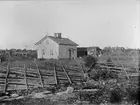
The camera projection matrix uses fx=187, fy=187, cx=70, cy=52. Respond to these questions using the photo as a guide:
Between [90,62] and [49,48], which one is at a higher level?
[49,48]

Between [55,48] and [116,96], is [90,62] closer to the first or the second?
[116,96]

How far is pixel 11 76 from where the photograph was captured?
5.53 meters

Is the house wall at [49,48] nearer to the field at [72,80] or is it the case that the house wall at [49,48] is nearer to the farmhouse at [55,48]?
the farmhouse at [55,48]

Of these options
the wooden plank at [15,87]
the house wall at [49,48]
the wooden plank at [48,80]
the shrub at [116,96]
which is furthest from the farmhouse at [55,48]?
the shrub at [116,96]

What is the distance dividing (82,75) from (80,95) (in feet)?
4.62

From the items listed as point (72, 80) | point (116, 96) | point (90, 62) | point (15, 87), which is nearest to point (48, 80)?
point (72, 80)

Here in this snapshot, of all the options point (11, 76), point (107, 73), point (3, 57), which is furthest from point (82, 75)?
point (3, 57)

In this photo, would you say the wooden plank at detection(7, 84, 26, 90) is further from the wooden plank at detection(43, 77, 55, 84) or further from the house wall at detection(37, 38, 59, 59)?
the house wall at detection(37, 38, 59, 59)

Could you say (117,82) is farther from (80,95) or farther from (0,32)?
(0,32)

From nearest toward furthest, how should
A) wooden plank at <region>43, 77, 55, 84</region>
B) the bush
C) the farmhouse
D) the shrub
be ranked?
the shrub < wooden plank at <region>43, 77, 55, 84</region> < the bush < the farmhouse

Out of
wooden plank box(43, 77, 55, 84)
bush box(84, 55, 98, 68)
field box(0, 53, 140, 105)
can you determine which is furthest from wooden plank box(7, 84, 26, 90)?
bush box(84, 55, 98, 68)

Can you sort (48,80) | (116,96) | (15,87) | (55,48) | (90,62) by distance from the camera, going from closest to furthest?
A: (116,96) → (15,87) → (48,80) → (90,62) → (55,48)

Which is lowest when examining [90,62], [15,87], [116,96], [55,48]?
[116,96]

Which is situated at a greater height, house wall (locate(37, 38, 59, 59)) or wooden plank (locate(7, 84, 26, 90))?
house wall (locate(37, 38, 59, 59))
